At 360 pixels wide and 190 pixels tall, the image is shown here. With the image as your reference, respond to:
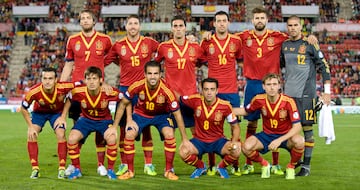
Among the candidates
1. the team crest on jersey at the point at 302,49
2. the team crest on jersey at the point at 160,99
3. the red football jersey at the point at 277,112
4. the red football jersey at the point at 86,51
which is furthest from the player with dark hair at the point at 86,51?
the team crest on jersey at the point at 302,49

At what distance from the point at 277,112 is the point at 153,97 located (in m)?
1.63

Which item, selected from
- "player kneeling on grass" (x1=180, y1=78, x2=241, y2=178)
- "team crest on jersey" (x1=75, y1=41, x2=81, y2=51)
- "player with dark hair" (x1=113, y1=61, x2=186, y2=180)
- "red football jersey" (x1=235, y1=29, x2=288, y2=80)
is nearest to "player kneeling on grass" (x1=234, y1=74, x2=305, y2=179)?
"player kneeling on grass" (x1=180, y1=78, x2=241, y2=178)

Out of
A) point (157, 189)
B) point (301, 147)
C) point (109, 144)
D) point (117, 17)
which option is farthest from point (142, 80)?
point (117, 17)

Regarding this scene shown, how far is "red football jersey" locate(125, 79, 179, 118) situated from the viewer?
295 inches

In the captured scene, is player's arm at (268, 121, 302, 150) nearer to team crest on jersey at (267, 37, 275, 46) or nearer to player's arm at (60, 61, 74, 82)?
team crest on jersey at (267, 37, 275, 46)

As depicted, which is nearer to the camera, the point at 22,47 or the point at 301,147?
the point at 301,147

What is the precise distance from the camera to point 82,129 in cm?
755

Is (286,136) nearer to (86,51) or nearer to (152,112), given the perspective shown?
(152,112)

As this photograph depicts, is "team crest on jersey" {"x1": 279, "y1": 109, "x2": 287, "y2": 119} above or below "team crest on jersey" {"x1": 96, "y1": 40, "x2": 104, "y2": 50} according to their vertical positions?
below

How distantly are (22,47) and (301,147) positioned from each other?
92.6ft

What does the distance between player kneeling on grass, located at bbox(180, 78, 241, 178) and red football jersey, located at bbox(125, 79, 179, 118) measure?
31 centimetres

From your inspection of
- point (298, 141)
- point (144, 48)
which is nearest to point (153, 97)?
point (144, 48)

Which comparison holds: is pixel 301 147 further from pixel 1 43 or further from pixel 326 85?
pixel 1 43

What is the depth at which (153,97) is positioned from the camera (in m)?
7.55
